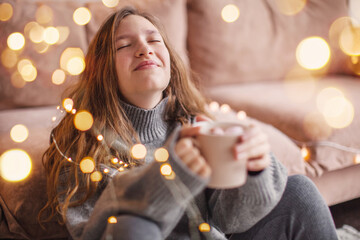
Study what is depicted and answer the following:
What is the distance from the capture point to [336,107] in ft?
4.05

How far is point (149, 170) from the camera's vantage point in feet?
1.99

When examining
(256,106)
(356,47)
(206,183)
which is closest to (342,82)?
(356,47)

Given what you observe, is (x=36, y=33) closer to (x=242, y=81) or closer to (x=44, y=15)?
(x=44, y=15)

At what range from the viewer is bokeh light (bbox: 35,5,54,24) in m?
1.31

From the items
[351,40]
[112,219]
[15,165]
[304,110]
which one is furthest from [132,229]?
[351,40]

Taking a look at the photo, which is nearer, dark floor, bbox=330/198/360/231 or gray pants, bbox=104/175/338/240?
gray pants, bbox=104/175/338/240

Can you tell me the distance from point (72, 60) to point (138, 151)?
2.19 feet

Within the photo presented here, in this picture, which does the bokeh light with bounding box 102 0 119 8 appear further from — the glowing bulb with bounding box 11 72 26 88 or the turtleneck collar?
the turtleneck collar

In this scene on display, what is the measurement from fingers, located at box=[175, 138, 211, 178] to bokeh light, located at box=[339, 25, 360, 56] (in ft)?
5.21

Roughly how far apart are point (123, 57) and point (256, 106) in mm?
716

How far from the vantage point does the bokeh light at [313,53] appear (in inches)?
69.3

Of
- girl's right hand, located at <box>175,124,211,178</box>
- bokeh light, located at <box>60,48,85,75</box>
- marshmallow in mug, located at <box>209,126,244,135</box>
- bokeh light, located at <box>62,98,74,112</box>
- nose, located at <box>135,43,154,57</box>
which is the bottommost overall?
bokeh light, located at <box>62,98,74,112</box>

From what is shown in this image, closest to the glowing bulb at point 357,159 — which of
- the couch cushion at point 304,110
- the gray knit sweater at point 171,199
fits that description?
the couch cushion at point 304,110

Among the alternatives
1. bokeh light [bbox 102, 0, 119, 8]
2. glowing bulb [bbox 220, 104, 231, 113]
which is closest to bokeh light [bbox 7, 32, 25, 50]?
bokeh light [bbox 102, 0, 119, 8]
